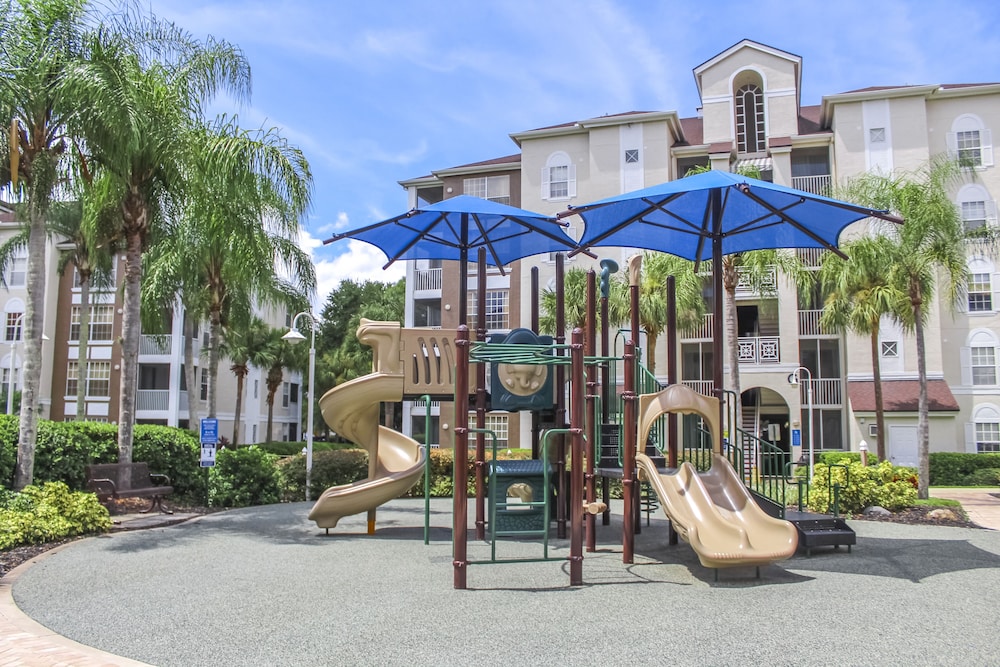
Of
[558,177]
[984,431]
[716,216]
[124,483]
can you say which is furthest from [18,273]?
[984,431]

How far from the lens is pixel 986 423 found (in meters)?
28.5

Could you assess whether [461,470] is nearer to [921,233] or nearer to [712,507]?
[712,507]

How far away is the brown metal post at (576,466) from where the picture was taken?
27.9 ft

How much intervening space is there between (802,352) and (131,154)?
26.8m

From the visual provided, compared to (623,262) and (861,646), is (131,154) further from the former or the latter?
(623,262)

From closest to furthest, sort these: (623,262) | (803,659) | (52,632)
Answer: (803,659), (52,632), (623,262)

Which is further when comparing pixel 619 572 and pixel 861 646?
pixel 619 572

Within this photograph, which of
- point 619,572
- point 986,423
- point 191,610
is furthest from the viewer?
point 986,423

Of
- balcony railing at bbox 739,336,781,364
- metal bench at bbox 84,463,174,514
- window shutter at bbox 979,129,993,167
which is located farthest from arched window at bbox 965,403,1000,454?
metal bench at bbox 84,463,174,514

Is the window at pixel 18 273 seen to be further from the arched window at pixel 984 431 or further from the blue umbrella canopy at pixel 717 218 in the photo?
the arched window at pixel 984 431

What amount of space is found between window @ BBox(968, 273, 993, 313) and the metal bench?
28.2 meters

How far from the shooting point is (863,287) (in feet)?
69.9

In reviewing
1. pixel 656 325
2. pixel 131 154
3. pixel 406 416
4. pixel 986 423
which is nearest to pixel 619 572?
pixel 131 154

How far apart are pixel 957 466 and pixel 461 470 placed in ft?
80.5
